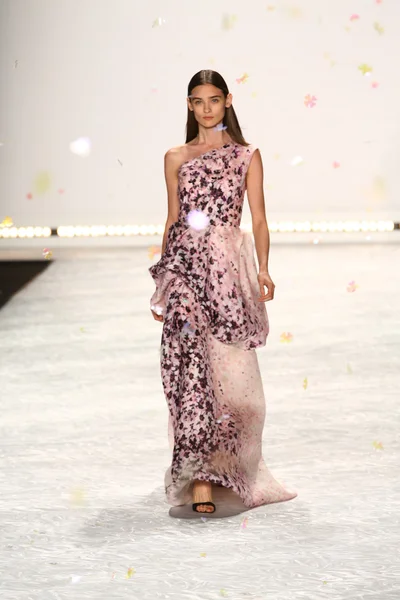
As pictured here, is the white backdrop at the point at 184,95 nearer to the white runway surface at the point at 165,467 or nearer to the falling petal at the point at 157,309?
the white runway surface at the point at 165,467

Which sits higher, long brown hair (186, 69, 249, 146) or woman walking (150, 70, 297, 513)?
long brown hair (186, 69, 249, 146)

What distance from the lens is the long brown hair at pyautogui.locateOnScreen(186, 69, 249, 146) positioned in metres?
3.05

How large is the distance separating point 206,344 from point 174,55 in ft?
29.0

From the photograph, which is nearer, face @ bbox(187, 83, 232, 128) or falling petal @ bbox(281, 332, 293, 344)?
face @ bbox(187, 83, 232, 128)

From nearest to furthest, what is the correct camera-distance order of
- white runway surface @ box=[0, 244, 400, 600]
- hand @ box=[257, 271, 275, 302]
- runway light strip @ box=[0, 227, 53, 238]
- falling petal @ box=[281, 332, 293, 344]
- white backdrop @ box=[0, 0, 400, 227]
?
1. white runway surface @ box=[0, 244, 400, 600]
2. hand @ box=[257, 271, 275, 302]
3. falling petal @ box=[281, 332, 293, 344]
4. white backdrop @ box=[0, 0, 400, 227]
5. runway light strip @ box=[0, 227, 53, 238]

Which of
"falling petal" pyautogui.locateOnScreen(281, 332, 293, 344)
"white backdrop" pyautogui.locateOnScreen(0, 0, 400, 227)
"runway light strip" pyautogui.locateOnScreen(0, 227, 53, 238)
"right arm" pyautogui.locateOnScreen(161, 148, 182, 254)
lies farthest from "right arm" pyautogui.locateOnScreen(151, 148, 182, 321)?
"runway light strip" pyautogui.locateOnScreen(0, 227, 53, 238)

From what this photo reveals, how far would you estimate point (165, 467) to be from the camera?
3439mm

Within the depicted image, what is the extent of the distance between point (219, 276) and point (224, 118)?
1.23 ft

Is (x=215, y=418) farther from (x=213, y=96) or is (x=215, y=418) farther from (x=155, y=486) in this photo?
(x=213, y=96)

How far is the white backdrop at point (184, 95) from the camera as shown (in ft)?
38.1

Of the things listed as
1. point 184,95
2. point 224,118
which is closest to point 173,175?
point 224,118

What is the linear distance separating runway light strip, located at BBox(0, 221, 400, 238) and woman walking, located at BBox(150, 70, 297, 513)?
8.51 meters

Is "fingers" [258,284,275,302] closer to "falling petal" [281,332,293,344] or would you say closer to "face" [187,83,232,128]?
"face" [187,83,232,128]

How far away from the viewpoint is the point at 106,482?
130 inches
